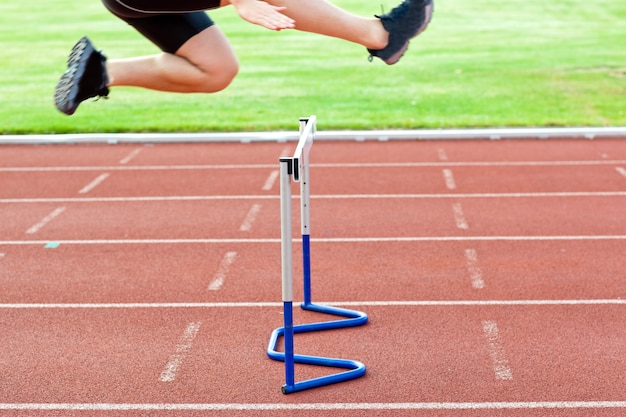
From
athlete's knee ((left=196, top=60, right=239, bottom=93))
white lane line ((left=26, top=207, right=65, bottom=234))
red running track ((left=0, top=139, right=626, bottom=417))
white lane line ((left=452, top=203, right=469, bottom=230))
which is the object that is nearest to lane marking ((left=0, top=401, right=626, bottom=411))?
red running track ((left=0, top=139, right=626, bottom=417))

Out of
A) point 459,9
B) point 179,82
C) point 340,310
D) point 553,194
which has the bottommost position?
point 459,9

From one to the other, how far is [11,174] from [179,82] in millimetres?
7163

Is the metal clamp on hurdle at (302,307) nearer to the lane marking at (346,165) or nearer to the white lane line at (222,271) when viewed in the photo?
the white lane line at (222,271)

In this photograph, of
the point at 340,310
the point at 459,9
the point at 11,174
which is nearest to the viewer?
the point at 340,310

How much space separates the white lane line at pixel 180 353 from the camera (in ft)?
17.5

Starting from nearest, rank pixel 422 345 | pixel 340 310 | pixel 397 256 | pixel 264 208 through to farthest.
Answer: pixel 422 345 < pixel 340 310 < pixel 397 256 < pixel 264 208

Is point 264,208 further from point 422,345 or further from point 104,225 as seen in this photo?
point 422,345

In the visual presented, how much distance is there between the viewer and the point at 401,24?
3.69 metres

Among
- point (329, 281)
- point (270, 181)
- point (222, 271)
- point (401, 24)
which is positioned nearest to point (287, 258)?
point (401, 24)

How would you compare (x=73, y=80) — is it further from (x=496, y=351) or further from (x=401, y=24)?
(x=496, y=351)

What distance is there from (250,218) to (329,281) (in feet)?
5.76

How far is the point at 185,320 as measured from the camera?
618cm

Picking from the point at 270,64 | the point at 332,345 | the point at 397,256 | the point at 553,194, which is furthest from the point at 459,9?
the point at 332,345

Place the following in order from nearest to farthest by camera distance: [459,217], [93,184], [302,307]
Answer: [302,307], [459,217], [93,184]
